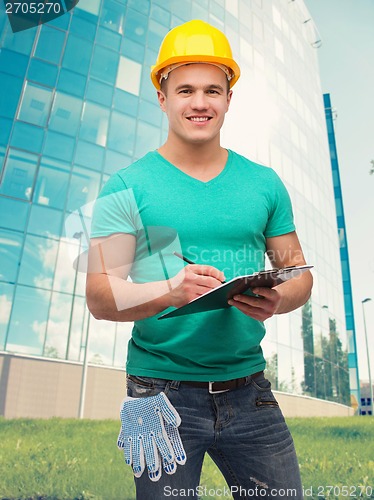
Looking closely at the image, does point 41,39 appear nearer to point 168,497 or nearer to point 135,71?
point 135,71

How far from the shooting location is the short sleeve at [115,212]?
140cm

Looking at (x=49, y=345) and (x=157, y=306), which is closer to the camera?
A: (x=157, y=306)

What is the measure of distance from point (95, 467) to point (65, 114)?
1149 centimetres

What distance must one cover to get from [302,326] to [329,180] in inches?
451

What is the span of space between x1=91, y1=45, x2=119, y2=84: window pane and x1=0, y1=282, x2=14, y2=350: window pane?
24.7ft

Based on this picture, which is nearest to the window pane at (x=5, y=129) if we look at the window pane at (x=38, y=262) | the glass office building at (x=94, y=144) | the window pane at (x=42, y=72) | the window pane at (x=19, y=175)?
the glass office building at (x=94, y=144)

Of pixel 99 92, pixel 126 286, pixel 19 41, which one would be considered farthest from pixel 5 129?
pixel 126 286

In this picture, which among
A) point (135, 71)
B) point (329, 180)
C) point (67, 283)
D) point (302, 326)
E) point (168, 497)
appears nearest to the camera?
point (168, 497)

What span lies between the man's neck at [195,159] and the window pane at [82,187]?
12.1 metres

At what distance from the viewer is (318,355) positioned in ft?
69.7

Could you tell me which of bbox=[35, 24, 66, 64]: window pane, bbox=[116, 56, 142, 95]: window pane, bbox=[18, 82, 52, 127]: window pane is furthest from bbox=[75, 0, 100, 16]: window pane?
bbox=[18, 82, 52, 127]: window pane

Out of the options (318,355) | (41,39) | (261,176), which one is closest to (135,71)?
(41,39)

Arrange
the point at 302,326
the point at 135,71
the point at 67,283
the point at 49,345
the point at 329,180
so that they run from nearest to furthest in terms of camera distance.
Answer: the point at 49,345 → the point at 67,283 → the point at 135,71 → the point at 302,326 → the point at 329,180

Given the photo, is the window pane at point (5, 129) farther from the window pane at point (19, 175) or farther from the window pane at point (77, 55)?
the window pane at point (77, 55)
